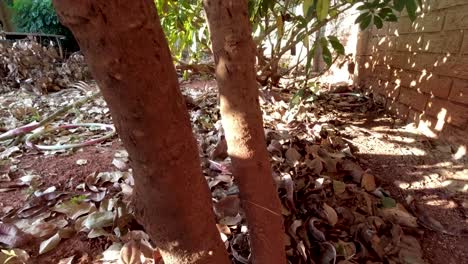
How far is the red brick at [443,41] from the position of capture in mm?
1709

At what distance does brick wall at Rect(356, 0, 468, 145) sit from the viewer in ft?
5.53

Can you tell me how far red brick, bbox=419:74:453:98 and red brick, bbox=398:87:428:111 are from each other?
0.05 m

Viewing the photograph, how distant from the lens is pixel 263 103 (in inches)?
96.1

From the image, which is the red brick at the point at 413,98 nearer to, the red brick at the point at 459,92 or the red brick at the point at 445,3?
the red brick at the point at 459,92

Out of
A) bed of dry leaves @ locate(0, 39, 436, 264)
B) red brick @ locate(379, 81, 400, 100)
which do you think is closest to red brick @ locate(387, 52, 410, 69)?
red brick @ locate(379, 81, 400, 100)

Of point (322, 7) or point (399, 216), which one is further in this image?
point (399, 216)

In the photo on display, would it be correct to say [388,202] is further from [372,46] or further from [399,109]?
[372,46]

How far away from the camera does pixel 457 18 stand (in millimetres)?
1705

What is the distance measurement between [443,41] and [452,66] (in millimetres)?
185

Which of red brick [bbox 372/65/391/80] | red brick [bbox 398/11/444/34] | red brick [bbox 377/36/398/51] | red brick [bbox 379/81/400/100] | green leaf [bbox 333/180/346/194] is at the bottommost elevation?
green leaf [bbox 333/180/346/194]

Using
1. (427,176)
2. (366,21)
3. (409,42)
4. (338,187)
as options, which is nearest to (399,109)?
(409,42)

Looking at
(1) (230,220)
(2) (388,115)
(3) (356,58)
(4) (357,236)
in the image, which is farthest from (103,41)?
(3) (356,58)

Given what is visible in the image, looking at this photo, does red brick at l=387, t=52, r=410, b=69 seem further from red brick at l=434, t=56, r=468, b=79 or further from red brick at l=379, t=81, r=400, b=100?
red brick at l=434, t=56, r=468, b=79

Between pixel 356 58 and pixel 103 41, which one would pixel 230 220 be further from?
pixel 356 58
